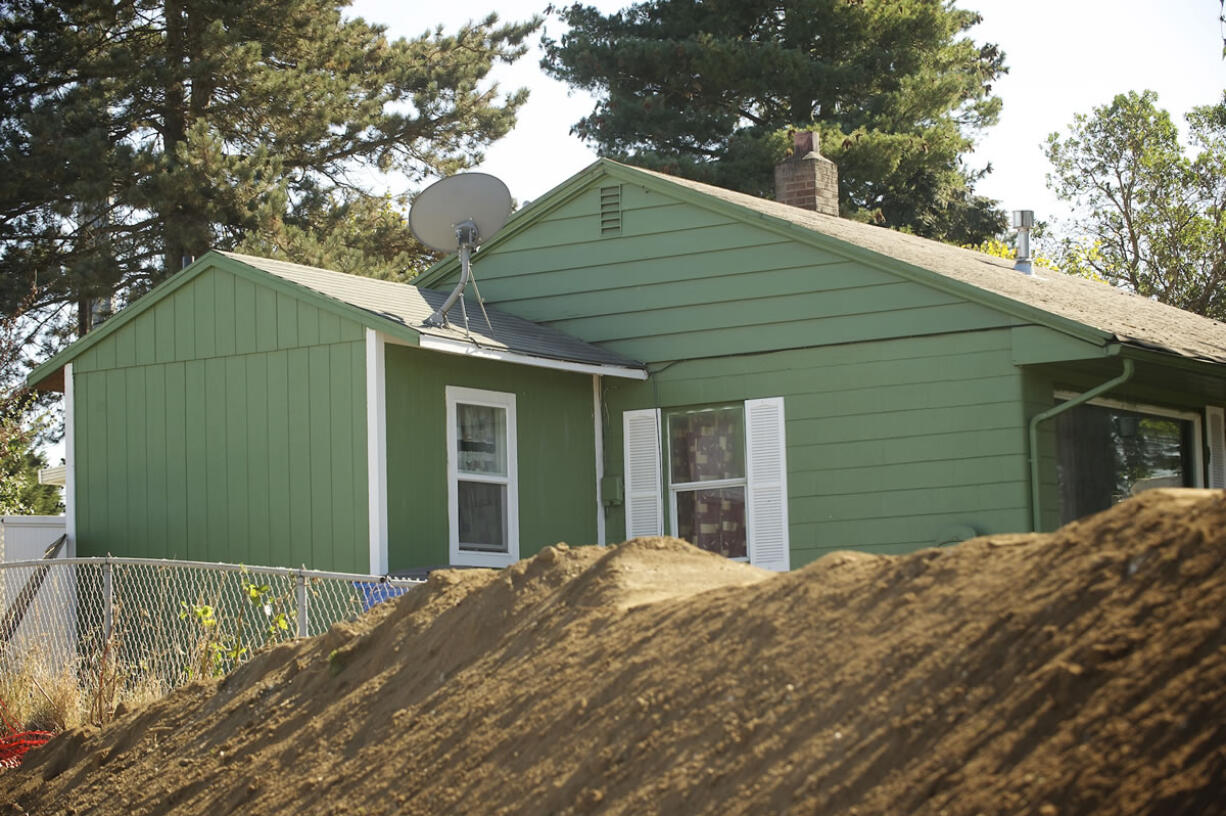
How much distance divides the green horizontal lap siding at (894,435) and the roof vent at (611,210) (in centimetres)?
171

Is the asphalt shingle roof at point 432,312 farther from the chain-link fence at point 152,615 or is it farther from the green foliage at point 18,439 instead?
the green foliage at point 18,439

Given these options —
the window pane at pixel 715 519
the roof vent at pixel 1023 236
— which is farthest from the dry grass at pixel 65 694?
the roof vent at pixel 1023 236

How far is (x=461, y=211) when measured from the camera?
11.9m

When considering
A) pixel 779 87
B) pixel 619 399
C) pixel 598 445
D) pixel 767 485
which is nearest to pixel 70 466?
pixel 598 445

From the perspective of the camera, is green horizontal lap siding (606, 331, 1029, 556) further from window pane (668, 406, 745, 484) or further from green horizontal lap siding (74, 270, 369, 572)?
green horizontal lap siding (74, 270, 369, 572)

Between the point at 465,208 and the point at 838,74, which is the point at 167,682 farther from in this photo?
the point at 838,74

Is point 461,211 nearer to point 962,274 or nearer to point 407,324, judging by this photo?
point 407,324

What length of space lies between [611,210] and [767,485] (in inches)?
120

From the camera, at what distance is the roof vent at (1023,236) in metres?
15.1

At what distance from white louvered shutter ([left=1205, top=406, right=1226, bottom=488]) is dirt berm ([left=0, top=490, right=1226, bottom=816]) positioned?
9.99m

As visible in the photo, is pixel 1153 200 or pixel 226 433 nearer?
pixel 226 433

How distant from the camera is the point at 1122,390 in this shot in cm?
1306

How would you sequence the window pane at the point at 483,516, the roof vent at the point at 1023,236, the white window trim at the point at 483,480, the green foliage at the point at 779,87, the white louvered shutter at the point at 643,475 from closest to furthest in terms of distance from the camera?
the white window trim at the point at 483,480
the window pane at the point at 483,516
the white louvered shutter at the point at 643,475
the roof vent at the point at 1023,236
the green foliage at the point at 779,87

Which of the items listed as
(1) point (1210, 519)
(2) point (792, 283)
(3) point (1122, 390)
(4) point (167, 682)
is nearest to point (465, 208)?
(2) point (792, 283)
